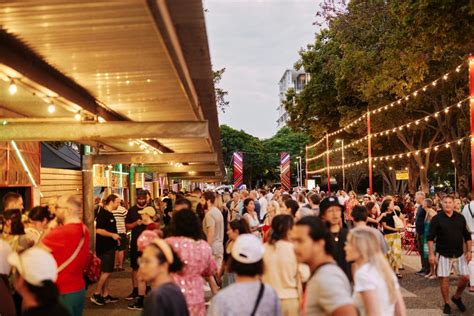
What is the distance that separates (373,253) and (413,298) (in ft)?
22.0

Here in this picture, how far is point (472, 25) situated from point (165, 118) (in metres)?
6.84

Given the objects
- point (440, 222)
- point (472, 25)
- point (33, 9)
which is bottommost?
point (440, 222)

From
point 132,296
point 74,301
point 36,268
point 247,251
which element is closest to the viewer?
point 36,268

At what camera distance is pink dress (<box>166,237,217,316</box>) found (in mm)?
5315

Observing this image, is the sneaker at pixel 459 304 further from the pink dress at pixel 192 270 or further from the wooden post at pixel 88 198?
the wooden post at pixel 88 198

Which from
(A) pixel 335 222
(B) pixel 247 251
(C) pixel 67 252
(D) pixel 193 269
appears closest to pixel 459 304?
Result: (A) pixel 335 222

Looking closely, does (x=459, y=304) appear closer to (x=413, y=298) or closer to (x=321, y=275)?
(x=413, y=298)

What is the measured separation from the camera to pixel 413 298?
420 inches

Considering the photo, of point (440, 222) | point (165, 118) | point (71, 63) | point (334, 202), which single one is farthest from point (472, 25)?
point (71, 63)

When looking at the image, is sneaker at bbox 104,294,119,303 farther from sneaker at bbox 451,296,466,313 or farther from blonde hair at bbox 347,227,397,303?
blonde hair at bbox 347,227,397,303

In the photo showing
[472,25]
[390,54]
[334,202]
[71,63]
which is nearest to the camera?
[334,202]

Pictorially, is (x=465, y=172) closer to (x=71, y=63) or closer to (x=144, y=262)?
(x=71, y=63)

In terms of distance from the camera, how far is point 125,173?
92.3ft

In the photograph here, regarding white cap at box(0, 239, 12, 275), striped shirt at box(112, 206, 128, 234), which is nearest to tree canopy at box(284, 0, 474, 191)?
striped shirt at box(112, 206, 128, 234)
